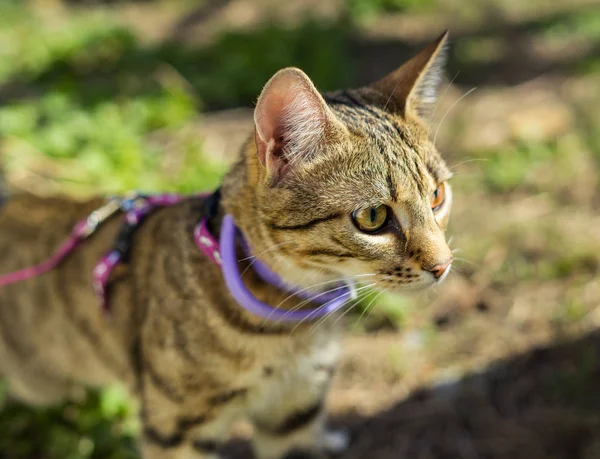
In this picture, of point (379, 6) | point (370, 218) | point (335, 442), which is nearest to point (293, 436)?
point (335, 442)

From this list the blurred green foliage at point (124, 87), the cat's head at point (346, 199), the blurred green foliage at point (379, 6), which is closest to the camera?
the cat's head at point (346, 199)

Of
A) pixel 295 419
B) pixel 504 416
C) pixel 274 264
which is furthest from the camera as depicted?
pixel 504 416

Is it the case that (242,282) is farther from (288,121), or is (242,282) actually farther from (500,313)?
(500,313)

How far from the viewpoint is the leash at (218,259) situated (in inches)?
77.9

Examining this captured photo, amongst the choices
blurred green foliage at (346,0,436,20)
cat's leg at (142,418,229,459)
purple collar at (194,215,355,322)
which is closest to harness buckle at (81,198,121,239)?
purple collar at (194,215,355,322)

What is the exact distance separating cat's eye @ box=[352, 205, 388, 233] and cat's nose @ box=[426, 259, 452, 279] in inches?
7.6

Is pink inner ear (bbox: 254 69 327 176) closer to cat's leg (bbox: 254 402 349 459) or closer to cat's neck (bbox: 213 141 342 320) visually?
cat's neck (bbox: 213 141 342 320)

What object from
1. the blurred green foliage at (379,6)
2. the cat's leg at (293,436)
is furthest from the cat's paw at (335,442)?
the blurred green foliage at (379,6)

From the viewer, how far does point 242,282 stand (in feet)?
6.50

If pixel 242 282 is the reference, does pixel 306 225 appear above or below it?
above

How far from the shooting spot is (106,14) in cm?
748

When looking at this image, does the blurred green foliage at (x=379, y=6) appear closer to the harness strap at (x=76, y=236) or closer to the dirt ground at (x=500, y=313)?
the dirt ground at (x=500, y=313)

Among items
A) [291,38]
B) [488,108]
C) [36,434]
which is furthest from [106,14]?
[36,434]

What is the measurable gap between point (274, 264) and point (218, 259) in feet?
0.59
